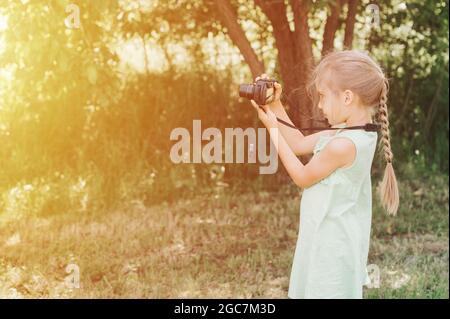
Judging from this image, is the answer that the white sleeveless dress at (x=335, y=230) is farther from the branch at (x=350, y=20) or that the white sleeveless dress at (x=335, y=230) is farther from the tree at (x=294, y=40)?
the branch at (x=350, y=20)

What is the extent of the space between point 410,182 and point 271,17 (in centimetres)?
209

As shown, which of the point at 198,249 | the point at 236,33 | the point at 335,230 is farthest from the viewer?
the point at 198,249

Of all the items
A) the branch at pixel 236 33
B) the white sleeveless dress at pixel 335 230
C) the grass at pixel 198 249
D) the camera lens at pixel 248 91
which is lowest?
the grass at pixel 198 249

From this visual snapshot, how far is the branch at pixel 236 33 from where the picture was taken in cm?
381

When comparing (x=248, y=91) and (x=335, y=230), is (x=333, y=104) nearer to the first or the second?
(x=248, y=91)

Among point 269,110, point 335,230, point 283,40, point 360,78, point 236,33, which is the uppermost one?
point 283,40

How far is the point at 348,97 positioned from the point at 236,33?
1.52m

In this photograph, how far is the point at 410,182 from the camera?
236 inches

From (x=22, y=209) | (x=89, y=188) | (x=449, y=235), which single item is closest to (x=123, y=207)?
(x=89, y=188)

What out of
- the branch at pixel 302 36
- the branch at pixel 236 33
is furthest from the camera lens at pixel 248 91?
the branch at pixel 302 36

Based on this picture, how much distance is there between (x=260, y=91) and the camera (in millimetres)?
2559

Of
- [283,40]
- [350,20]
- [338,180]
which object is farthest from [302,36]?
[338,180]

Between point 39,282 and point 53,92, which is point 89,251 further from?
point 53,92

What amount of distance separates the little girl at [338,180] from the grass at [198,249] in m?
1.47
